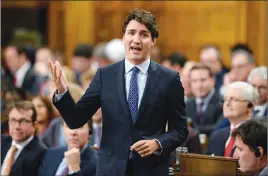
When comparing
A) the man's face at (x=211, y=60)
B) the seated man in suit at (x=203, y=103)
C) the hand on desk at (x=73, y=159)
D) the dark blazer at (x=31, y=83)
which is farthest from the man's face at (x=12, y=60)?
the hand on desk at (x=73, y=159)

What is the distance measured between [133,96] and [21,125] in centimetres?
203

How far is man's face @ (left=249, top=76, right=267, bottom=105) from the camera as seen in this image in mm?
8148

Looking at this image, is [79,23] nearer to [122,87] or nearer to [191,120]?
[191,120]

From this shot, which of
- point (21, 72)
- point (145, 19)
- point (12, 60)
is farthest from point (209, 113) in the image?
point (12, 60)

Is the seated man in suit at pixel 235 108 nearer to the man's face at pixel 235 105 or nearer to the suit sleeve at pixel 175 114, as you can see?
the man's face at pixel 235 105

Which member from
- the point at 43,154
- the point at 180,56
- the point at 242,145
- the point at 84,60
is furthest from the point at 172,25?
the point at 242,145

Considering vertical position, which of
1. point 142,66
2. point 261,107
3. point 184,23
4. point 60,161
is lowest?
point 60,161

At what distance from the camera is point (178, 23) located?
1534 cm

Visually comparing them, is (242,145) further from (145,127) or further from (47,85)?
(47,85)

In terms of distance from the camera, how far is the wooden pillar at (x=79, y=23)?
1600 centimetres

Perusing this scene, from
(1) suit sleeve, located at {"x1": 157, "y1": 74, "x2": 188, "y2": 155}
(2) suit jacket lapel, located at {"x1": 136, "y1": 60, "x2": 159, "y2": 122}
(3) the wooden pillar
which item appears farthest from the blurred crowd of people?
(3) the wooden pillar

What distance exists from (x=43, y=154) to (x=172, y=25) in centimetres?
912

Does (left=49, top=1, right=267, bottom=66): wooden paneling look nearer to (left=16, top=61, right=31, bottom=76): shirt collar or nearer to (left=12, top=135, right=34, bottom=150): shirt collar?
(left=16, top=61, right=31, bottom=76): shirt collar

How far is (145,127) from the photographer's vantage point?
4.81 metres
